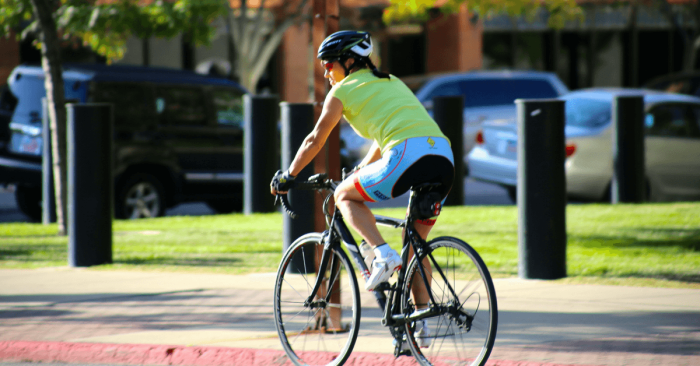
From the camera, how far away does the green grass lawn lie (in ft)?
25.6

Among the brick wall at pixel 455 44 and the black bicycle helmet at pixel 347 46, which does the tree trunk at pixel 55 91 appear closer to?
the black bicycle helmet at pixel 347 46

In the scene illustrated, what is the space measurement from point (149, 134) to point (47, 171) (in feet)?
4.62

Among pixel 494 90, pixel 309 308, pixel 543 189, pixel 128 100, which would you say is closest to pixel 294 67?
pixel 494 90

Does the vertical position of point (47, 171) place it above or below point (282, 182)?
below

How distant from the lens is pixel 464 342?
452 cm

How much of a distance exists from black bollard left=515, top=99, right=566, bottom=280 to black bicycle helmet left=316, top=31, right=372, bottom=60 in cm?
280

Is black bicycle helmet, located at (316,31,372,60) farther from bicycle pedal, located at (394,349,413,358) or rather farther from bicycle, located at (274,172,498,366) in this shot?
bicycle pedal, located at (394,349,413,358)

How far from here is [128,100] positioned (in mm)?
11992

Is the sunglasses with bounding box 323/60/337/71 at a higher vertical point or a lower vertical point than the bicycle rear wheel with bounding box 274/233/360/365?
higher

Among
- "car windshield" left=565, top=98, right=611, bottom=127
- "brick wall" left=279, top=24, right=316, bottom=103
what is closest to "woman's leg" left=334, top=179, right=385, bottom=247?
"car windshield" left=565, top=98, right=611, bottom=127

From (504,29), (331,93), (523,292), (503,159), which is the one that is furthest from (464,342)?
(504,29)

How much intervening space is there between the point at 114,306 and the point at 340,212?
2.34 meters

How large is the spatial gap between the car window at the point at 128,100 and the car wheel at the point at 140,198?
68 cm

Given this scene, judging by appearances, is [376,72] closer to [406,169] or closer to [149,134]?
[406,169]
